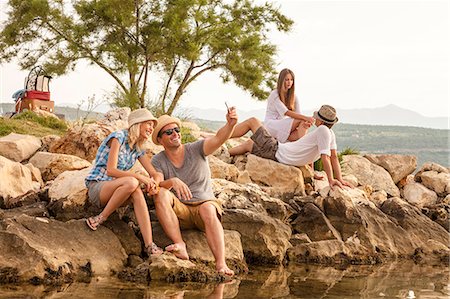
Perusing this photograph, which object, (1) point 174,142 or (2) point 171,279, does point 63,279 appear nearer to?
(2) point 171,279

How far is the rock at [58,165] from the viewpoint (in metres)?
11.2

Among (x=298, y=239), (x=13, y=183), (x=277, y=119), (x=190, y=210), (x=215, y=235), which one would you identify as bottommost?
(x=298, y=239)

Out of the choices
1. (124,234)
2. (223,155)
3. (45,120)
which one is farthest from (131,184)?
(45,120)

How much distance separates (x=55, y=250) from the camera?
799 cm

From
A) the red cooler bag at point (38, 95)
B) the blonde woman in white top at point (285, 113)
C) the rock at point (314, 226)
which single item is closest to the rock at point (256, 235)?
the rock at point (314, 226)

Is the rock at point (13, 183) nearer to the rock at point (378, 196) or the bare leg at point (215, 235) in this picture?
the bare leg at point (215, 235)

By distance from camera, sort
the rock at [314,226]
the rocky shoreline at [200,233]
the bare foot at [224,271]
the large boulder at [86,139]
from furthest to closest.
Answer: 1. the large boulder at [86,139]
2. the rock at [314,226]
3. the bare foot at [224,271]
4. the rocky shoreline at [200,233]

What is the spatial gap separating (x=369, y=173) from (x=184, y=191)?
8138 millimetres

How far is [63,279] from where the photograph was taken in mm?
7750

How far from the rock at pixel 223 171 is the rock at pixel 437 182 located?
5763 mm

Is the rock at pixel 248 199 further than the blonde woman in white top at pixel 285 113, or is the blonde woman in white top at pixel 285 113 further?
the blonde woman in white top at pixel 285 113

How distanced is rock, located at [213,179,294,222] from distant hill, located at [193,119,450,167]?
152 ft

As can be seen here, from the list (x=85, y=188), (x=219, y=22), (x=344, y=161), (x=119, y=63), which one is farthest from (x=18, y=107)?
(x=85, y=188)

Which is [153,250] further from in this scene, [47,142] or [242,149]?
[47,142]
